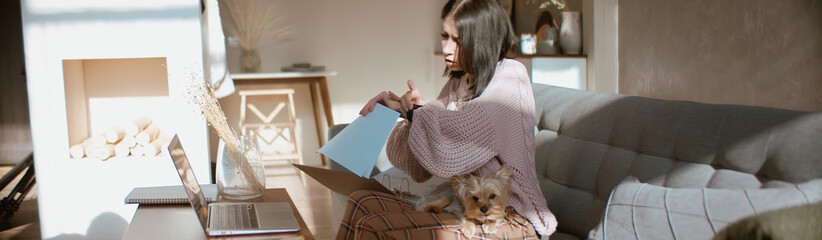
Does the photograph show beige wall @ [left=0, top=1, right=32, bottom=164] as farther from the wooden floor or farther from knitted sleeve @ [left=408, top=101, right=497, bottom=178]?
knitted sleeve @ [left=408, top=101, right=497, bottom=178]

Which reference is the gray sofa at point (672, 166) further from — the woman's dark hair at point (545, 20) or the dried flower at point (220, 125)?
the woman's dark hair at point (545, 20)

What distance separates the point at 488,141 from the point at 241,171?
2.76 feet

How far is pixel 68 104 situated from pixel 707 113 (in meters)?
2.83

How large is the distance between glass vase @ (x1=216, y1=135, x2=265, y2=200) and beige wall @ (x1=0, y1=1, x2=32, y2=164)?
4.22 m

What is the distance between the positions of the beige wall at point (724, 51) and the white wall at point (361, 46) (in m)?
2.70

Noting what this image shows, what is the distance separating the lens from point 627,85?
3.31 meters

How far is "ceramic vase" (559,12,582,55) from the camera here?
149 inches

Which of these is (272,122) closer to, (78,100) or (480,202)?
(78,100)

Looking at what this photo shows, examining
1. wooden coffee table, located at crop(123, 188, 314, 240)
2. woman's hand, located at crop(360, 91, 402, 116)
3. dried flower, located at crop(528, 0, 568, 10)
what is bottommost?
wooden coffee table, located at crop(123, 188, 314, 240)

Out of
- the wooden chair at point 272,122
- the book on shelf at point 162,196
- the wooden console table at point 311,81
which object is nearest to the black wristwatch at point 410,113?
the book on shelf at point 162,196

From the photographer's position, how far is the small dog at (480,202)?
165 centimetres

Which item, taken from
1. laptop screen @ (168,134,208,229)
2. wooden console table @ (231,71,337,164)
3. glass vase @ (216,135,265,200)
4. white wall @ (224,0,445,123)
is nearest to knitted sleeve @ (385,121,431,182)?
glass vase @ (216,135,265,200)

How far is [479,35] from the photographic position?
193cm

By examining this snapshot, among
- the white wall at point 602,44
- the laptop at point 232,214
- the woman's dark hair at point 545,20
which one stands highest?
the woman's dark hair at point 545,20
